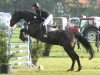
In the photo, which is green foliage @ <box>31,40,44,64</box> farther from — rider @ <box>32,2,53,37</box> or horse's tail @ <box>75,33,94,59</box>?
horse's tail @ <box>75,33,94,59</box>

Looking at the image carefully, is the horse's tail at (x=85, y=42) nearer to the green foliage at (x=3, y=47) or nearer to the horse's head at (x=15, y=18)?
the horse's head at (x=15, y=18)

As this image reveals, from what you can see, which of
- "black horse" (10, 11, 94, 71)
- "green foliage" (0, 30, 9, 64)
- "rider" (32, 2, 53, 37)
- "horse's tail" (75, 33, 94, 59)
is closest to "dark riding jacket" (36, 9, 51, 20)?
"rider" (32, 2, 53, 37)

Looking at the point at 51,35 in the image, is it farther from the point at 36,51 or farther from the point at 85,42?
the point at 36,51

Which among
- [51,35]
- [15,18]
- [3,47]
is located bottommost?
[3,47]

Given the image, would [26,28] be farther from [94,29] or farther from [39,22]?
[94,29]

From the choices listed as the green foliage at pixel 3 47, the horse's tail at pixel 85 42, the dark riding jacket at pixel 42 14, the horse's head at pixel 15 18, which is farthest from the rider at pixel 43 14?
the green foliage at pixel 3 47

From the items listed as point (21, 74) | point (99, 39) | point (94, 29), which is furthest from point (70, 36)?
point (94, 29)

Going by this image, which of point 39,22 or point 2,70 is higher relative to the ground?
point 39,22

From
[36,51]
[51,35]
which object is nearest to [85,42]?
[51,35]

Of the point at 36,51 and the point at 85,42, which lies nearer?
the point at 85,42

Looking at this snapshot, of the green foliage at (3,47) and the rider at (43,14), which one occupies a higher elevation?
the rider at (43,14)

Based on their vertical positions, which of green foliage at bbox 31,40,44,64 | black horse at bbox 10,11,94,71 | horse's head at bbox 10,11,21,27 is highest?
horse's head at bbox 10,11,21,27

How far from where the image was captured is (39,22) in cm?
1744

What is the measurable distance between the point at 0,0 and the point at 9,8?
235 cm
